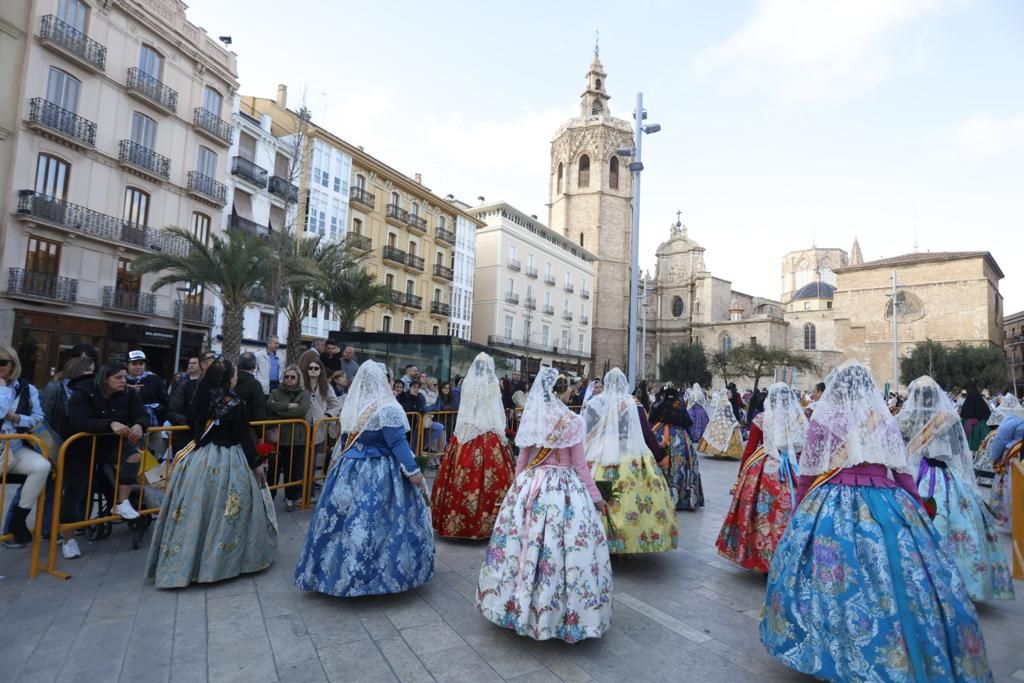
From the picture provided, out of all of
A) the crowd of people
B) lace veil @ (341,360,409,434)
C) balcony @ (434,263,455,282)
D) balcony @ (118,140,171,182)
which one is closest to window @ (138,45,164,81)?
balcony @ (118,140,171,182)

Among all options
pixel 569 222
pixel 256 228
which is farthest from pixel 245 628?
pixel 569 222

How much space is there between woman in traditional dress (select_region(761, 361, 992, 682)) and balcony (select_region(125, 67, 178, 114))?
2635 cm

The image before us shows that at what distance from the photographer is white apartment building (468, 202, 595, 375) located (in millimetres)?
45000

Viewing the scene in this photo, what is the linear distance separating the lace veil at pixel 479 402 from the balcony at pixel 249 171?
2445cm

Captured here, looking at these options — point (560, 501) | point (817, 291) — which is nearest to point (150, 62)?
point (560, 501)

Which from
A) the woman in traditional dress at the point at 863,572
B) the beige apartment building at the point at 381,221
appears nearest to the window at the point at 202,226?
the beige apartment building at the point at 381,221

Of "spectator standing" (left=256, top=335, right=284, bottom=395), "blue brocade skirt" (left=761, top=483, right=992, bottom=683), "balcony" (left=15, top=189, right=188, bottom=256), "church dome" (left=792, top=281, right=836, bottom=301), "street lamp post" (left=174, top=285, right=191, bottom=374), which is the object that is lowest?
"blue brocade skirt" (left=761, top=483, right=992, bottom=683)

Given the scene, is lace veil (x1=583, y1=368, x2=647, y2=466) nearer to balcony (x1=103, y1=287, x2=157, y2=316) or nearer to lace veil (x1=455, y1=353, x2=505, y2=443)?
lace veil (x1=455, y1=353, x2=505, y2=443)

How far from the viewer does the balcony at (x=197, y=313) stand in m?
23.5

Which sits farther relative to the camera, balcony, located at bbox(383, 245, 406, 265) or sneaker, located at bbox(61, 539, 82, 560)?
balcony, located at bbox(383, 245, 406, 265)

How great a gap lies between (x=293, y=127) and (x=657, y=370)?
46.0 metres

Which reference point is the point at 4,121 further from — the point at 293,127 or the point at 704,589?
the point at 704,589

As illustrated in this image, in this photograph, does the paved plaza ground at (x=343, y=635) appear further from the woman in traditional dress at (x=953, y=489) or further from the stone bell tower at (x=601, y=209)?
the stone bell tower at (x=601, y=209)

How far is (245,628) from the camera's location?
380 centimetres
